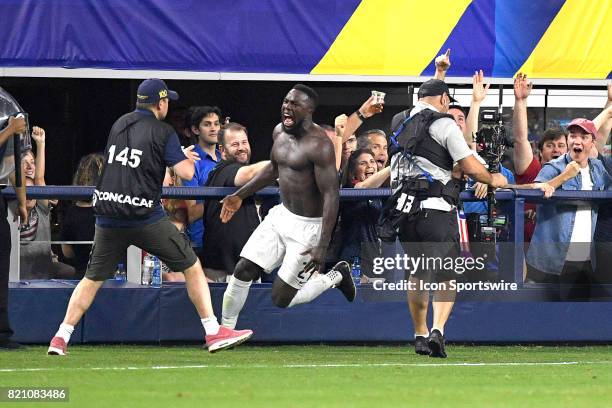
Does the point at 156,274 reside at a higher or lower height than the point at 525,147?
lower

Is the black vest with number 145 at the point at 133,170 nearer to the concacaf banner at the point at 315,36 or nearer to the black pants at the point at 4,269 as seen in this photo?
the black pants at the point at 4,269

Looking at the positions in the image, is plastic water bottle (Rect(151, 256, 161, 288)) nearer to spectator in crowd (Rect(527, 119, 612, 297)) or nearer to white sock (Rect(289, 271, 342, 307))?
white sock (Rect(289, 271, 342, 307))

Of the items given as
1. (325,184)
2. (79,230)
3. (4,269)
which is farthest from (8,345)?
(325,184)

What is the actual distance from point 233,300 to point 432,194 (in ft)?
5.65

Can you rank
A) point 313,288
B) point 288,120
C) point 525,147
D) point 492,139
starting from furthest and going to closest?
point 525,147
point 492,139
point 313,288
point 288,120

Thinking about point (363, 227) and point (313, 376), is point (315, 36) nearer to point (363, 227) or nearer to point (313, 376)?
point (363, 227)

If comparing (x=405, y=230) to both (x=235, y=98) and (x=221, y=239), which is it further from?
(x=235, y=98)

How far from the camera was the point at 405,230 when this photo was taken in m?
10.4

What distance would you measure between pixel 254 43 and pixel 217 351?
3201mm

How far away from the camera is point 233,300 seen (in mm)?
10750

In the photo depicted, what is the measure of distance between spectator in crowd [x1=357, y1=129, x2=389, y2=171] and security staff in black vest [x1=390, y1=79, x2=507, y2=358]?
2244 millimetres

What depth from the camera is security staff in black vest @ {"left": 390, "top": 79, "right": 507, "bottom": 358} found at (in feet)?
33.7

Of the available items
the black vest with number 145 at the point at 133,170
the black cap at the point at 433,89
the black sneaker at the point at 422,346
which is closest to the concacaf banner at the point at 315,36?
the black cap at the point at 433,89

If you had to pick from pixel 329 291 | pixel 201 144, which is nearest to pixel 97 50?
pixel 201 144
